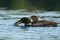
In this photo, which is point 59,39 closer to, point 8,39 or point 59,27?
point 8,39

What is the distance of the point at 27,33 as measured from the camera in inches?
548

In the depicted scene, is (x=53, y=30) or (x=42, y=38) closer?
(x=42, y=38)

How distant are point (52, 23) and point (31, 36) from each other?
9.20 ft

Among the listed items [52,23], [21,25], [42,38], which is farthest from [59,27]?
[42,38]

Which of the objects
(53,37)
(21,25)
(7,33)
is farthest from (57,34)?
(21,25)

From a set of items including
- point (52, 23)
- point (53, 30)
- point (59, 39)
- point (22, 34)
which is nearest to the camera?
point (59, 39)

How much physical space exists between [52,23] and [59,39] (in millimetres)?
3429

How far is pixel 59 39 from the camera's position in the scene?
12.6 meters

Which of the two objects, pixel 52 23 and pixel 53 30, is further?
pixel 52 23

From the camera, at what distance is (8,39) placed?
12586 millimetres

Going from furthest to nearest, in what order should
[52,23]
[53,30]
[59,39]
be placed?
[52,23]
[53,30]
[59,39]

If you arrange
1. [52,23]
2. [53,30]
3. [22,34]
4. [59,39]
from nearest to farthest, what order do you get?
[59,39]
[22,34]
[53,30]
[52,23]

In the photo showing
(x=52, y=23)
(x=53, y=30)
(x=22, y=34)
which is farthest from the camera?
(x=52, y=23)

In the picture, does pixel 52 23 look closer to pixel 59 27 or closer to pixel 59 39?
pixel 59 27
